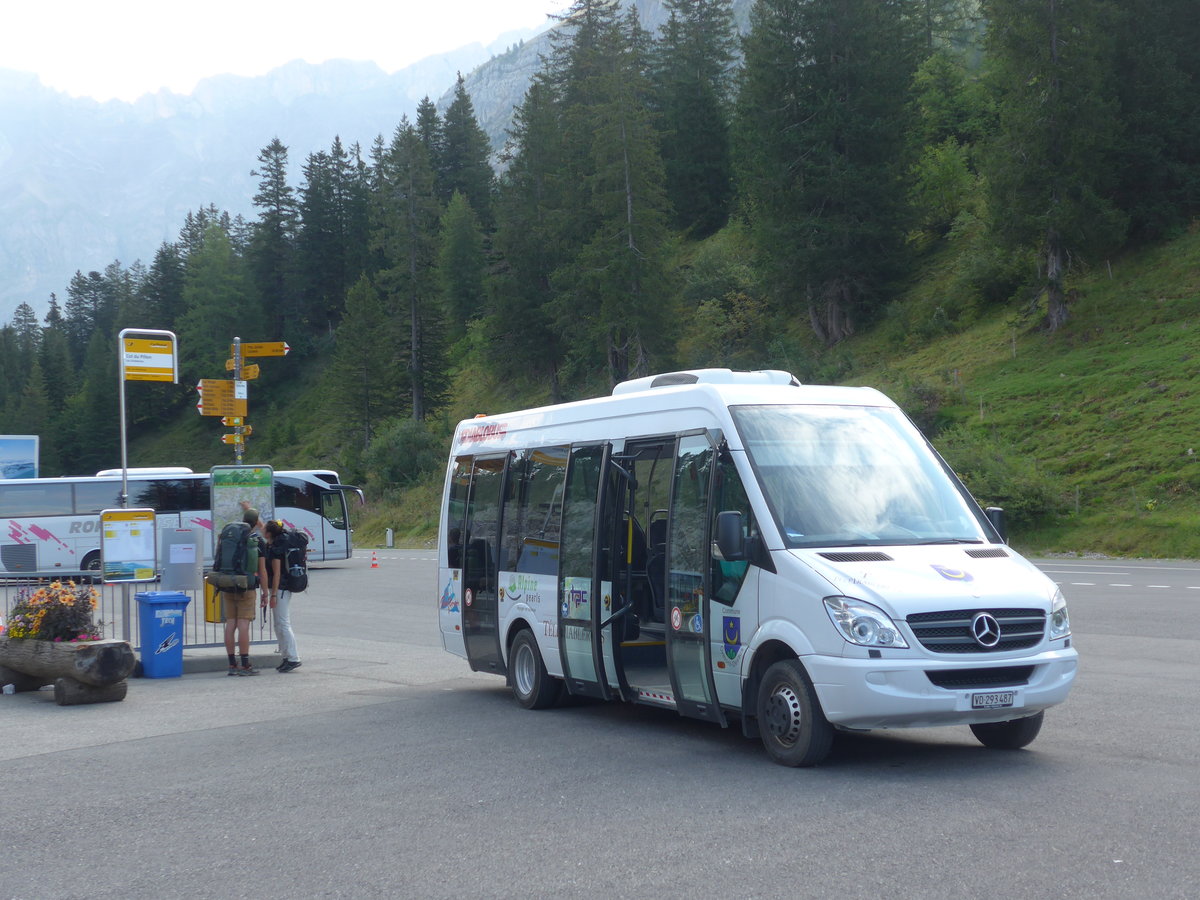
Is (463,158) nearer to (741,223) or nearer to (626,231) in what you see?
(741,223)

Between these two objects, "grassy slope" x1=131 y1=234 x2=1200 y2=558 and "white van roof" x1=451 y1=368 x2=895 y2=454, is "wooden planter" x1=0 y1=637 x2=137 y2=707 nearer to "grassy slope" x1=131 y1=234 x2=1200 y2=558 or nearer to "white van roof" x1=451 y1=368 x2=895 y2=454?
"white van roof" x1=451 y1=368 x2=895 y2=454

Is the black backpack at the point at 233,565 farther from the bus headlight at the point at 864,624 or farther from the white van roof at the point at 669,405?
the bus headlight at the point at 864,624

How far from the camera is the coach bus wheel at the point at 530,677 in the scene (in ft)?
37.8

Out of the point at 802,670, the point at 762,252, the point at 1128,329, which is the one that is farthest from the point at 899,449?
the point at 762,252

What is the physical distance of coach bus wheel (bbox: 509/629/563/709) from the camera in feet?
37.8

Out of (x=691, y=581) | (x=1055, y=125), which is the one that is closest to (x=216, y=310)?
(x=1055, y=125)

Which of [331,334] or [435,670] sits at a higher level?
[331,334]

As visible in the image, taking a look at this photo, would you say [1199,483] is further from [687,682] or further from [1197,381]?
[687,682]

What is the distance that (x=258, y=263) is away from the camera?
113 metres

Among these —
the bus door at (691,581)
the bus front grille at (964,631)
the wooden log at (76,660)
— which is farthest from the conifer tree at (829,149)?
the bus front grille at (964,631)

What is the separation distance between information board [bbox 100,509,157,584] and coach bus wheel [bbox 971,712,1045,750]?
1270 cm

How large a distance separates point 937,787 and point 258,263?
112 meters

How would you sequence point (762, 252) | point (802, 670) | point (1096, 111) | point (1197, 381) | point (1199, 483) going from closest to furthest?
1. point (802, 670)
2. point (1199, 483)
3. point (1197, 381)
4. point (1096, 111)
5. point (762, 252)

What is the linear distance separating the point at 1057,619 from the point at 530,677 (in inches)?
207
